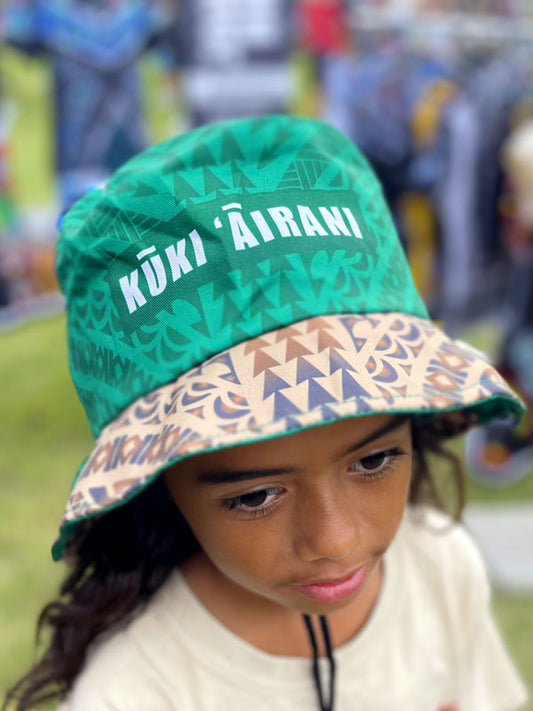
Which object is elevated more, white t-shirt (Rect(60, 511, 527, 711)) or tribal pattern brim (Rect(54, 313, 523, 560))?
tribal pattern brim (Rect(54, 313, 523, 560))

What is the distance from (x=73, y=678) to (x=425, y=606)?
1.79 ft

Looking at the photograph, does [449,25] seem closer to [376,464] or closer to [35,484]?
[35,484]

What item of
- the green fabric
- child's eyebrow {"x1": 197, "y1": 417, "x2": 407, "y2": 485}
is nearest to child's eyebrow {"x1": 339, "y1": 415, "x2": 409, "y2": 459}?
child's eyebrow {"x1": 197, "y1": 417, "x2": 407, "y2": 485}

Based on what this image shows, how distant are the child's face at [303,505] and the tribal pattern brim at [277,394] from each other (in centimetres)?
6

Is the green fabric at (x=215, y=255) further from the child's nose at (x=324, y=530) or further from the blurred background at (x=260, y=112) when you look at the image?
the blurred background at (x=260, y=112)

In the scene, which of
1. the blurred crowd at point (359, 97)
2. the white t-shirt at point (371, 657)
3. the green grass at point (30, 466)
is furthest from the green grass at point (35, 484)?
the white t-shirt at point (371, 657)

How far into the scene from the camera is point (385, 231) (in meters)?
0.99

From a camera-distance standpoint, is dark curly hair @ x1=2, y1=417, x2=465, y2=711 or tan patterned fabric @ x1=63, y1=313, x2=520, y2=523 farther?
dark curly hair @ x1=2, y1=417, x2=465, y2=711

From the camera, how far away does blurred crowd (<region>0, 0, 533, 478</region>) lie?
3343 mm

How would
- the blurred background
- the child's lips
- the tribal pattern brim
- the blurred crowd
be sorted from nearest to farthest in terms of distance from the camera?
the tribal pattern brim, the child's lips, the blurred background, the blurred crowd

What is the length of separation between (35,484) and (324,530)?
96.7 inches

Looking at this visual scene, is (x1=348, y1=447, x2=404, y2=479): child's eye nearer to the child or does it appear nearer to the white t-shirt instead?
the child

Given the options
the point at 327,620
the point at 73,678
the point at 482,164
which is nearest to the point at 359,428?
the point at 327,620

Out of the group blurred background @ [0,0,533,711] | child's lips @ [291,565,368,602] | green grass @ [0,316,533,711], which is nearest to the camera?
child's lips @ [291,565,368,602]
